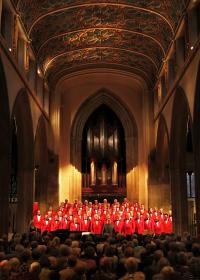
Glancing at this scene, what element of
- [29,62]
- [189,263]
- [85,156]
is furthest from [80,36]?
[189,263]

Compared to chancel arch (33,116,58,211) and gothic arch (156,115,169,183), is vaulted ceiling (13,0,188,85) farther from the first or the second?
chancel arch (33,116,58,211)

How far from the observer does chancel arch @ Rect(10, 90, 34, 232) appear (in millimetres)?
15656

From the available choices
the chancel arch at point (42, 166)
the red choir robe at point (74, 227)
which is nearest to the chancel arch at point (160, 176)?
the chancel arch at point (42, 166)

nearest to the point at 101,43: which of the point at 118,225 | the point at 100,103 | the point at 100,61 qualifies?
the point at 100,61

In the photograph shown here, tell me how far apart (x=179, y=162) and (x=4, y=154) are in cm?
742

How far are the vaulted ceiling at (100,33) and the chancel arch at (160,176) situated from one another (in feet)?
11.7

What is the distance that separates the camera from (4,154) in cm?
1238

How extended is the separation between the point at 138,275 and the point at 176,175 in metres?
11.8

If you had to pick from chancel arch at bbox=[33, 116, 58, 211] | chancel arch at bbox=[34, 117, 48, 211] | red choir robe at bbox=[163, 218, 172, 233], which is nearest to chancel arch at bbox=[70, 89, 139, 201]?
chancel arch at bbox=[33, 116, 58, 211]

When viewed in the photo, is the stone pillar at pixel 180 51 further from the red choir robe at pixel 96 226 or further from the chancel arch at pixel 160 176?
the red choir robe at pixel 96 226

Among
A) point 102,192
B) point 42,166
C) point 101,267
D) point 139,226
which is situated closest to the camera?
point 101,267

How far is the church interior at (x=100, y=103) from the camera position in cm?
1312

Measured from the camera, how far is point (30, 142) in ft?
55.1

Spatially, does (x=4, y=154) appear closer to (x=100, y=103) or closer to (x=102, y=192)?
(x=102, y=192)
